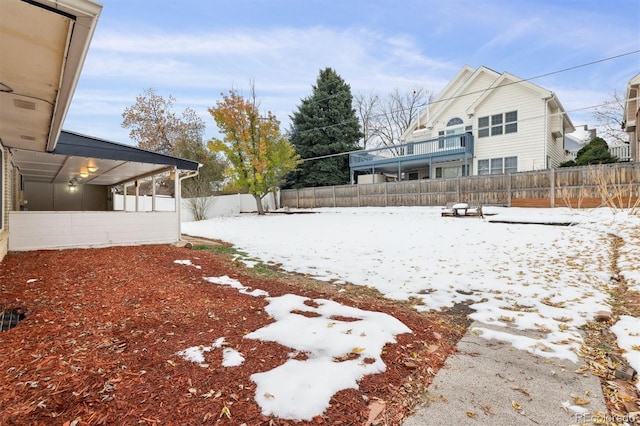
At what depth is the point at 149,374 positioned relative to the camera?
2.06 metres

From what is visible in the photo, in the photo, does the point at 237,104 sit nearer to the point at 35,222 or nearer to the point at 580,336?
the point at 35,222

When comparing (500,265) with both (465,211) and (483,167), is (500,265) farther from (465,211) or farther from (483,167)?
(483,167)

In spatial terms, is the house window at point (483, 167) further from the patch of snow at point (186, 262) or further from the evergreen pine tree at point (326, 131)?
the patch of snow at point (186, 262)

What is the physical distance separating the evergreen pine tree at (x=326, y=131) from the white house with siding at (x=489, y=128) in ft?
12.5

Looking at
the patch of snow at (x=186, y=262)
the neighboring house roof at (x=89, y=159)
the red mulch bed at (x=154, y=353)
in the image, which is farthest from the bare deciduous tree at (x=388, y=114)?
the red mulch bed at (x=154, y=353)

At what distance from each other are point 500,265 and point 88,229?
891 cm

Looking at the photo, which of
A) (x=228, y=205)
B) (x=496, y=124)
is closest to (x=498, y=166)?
(x=496, y=124)

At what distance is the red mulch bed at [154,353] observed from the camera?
1733mm

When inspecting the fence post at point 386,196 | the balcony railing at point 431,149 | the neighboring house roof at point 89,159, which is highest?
the balcony railing at point 431,149

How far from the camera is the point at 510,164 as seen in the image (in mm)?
16375

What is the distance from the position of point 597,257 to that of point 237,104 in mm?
16919

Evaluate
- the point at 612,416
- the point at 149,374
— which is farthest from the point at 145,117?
the point at 612,416

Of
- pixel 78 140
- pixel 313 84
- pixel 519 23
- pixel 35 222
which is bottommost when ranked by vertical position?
pixel 35 222

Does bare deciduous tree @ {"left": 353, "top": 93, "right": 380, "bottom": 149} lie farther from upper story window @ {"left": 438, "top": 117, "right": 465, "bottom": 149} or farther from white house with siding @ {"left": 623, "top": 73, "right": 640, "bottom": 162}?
white house with siding @ {"left": 623, "top": 73, "right": 640, "bottom": 162}
